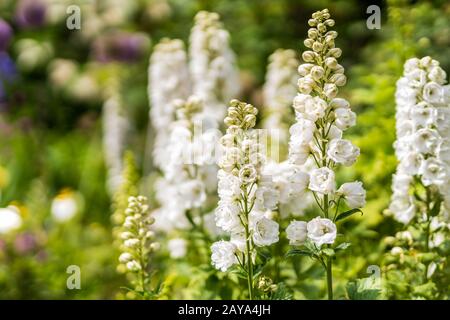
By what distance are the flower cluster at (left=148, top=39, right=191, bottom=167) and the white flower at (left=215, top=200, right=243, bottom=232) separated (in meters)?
1.87

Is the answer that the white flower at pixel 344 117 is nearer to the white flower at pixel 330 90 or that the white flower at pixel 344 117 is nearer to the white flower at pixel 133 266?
the white flower at pixel 330 90

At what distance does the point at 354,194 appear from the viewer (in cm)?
289

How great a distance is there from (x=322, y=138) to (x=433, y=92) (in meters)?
0.65

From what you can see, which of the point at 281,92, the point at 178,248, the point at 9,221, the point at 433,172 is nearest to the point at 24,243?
the point at 9,221

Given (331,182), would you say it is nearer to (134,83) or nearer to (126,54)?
(126,54)

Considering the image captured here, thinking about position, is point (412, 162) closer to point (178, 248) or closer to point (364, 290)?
point (364, 290)

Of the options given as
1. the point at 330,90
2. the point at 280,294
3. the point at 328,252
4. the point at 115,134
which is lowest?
the point at 280,294
